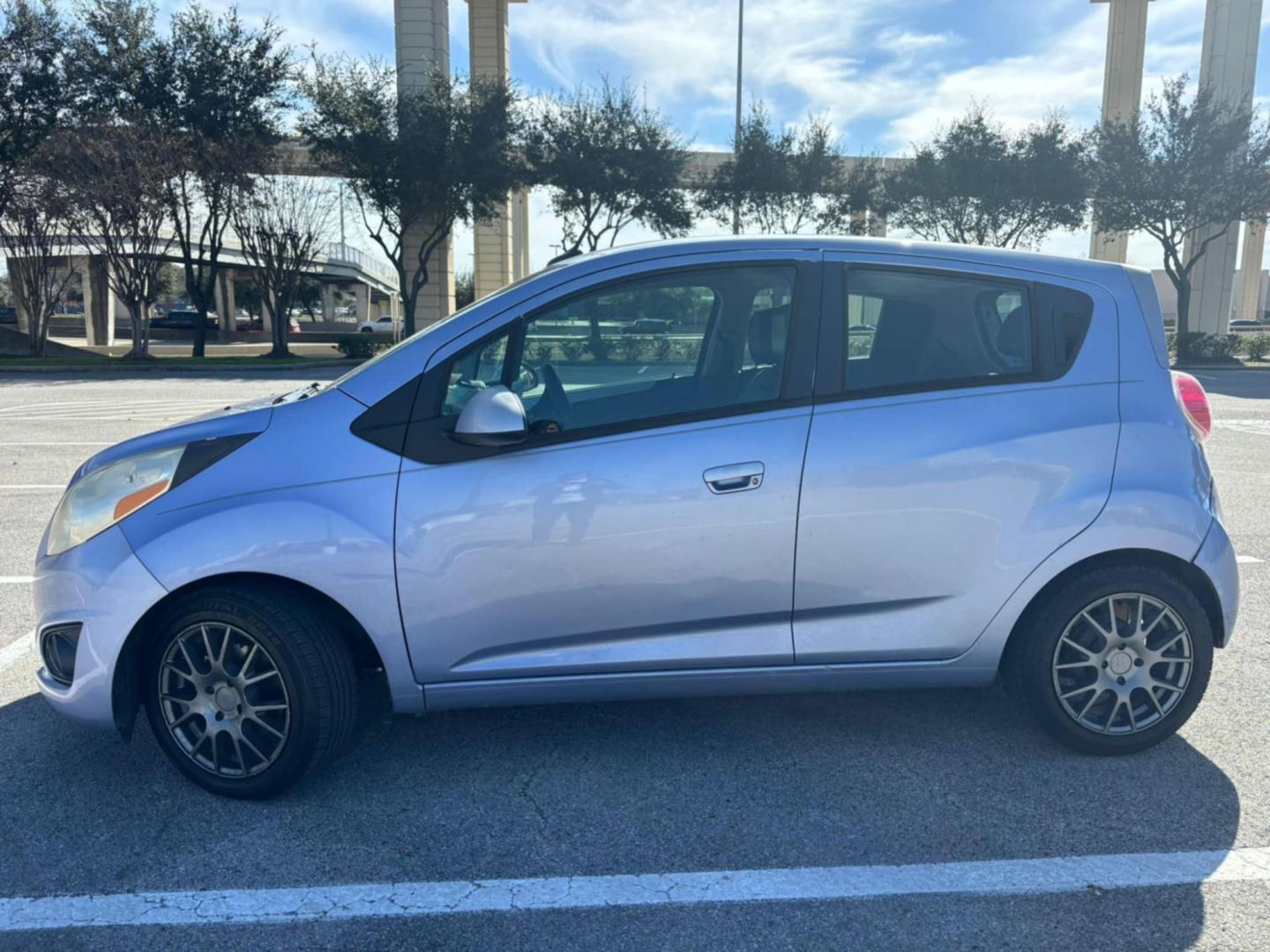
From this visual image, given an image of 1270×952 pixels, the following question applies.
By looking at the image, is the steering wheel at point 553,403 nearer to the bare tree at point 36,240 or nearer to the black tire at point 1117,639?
the black tire at point 1117,639

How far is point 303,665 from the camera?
3.17 meters

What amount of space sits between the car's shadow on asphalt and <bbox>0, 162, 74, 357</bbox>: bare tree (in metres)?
28.0

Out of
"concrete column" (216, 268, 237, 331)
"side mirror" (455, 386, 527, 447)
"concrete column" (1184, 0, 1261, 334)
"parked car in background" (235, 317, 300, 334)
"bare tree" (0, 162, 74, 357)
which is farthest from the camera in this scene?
"parked car in background" (235, 317, 300, 334)

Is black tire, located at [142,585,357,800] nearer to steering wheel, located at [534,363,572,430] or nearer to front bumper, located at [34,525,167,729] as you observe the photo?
front bumper, located at [34,525,167,729]

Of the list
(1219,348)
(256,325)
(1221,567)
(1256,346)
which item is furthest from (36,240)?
(256,325)

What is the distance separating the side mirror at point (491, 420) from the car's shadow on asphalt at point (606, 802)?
1.21 meters

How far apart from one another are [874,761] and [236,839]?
2147mm

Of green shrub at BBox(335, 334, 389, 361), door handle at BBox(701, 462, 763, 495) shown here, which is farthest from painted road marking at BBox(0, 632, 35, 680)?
green shrub at BBox(335, 334, 389, 361)

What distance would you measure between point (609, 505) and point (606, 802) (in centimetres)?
99

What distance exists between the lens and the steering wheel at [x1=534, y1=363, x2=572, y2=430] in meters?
3.28

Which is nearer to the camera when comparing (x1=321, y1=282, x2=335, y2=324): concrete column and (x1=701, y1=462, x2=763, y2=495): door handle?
(x1=701, y1=462, x2=763, y2=495): door handle

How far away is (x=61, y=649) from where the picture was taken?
3.31m

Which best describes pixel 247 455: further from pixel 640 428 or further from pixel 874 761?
pixel 874 761

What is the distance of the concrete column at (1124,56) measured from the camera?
3678 cm
